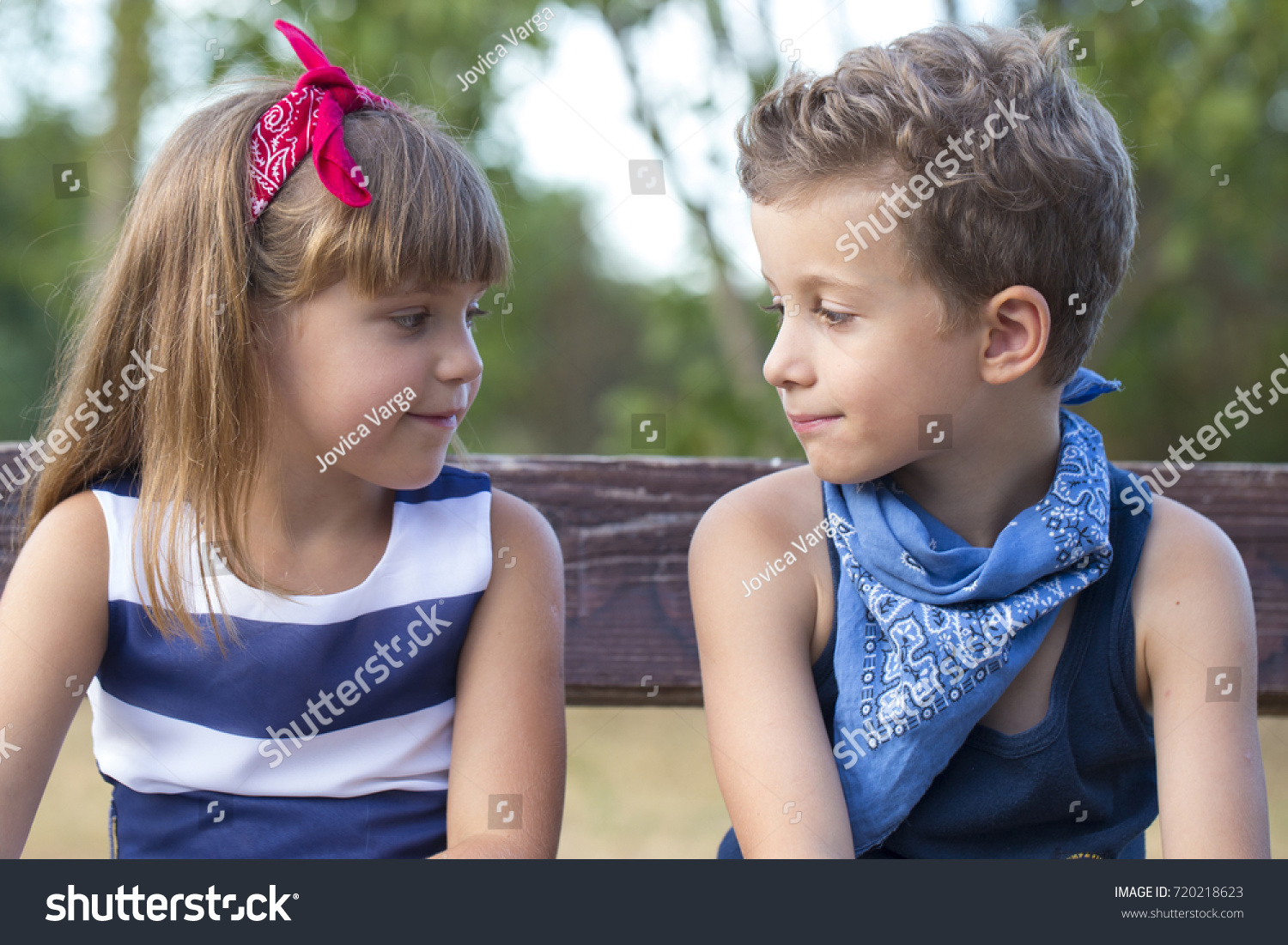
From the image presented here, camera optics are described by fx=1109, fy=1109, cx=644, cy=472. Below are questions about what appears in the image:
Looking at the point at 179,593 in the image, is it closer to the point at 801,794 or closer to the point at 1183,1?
the point at 801,794

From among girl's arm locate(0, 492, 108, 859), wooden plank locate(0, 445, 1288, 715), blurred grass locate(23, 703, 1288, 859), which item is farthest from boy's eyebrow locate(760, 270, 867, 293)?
blurred grass locate(23, 703, 1288, 859)

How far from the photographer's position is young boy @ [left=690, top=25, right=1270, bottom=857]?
4.56 feet

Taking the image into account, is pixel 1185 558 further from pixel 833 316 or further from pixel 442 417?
pixel 442 417

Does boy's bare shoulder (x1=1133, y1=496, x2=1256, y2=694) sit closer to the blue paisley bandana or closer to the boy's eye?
the blue paisley bandana

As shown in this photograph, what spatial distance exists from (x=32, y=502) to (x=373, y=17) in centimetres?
293

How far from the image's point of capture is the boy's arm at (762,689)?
1354 millimetres

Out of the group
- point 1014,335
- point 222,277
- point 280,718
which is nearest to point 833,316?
point 1014,335

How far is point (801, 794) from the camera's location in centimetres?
135

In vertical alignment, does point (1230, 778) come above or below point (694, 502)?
below

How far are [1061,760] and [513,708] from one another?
0.74m

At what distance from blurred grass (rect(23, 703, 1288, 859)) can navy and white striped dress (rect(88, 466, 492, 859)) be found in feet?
5.77

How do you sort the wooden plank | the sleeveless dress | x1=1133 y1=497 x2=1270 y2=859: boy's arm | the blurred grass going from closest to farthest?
x1=1133 y1=497 x2=1270 y2=859: boy's arm < the sleeveless dress < the wooden plank < the blurred grass

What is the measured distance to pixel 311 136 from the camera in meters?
1.53

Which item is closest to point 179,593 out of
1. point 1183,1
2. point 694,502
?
point 694,502
